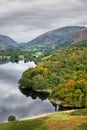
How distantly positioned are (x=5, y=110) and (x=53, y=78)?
57.0m

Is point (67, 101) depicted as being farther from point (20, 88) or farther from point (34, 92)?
point (20, 88)

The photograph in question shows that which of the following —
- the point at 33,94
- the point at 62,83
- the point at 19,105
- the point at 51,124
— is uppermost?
the point at 51,124

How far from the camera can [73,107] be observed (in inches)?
5261

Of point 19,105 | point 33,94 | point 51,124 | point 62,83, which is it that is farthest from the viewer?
point 33,94

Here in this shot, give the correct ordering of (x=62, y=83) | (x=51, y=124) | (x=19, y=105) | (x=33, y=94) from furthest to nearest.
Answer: (x=33, y=94)
(x=62, y=83)
(x=19, y=105)
(x=51, y=124)

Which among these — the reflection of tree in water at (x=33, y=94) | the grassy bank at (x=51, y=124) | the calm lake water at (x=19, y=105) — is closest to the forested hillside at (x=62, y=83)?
the reflection of tree in water at (x=33, y=94)

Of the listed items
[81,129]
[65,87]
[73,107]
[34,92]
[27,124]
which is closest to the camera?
[81,129]

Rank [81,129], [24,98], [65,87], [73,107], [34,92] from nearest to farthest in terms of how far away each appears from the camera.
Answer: [81,129]
[73,107]
[65,87]
[24,98]
[34,92]

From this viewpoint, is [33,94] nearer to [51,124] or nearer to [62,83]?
[62,83]

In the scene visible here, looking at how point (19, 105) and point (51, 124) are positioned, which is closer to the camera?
point (51, 124)

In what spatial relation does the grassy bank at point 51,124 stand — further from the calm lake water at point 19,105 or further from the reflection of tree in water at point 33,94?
the reflection of tree in water at point 33,94

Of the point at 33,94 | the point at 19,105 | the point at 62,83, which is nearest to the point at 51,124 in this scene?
the point at 19,105

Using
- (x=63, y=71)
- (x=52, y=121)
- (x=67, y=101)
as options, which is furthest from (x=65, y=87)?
(x=52, y=121)

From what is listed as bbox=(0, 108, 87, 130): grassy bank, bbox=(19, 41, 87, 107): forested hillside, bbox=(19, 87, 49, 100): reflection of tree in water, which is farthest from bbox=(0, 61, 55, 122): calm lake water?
bbox=(0, 108, 87, 130): grassy bank
